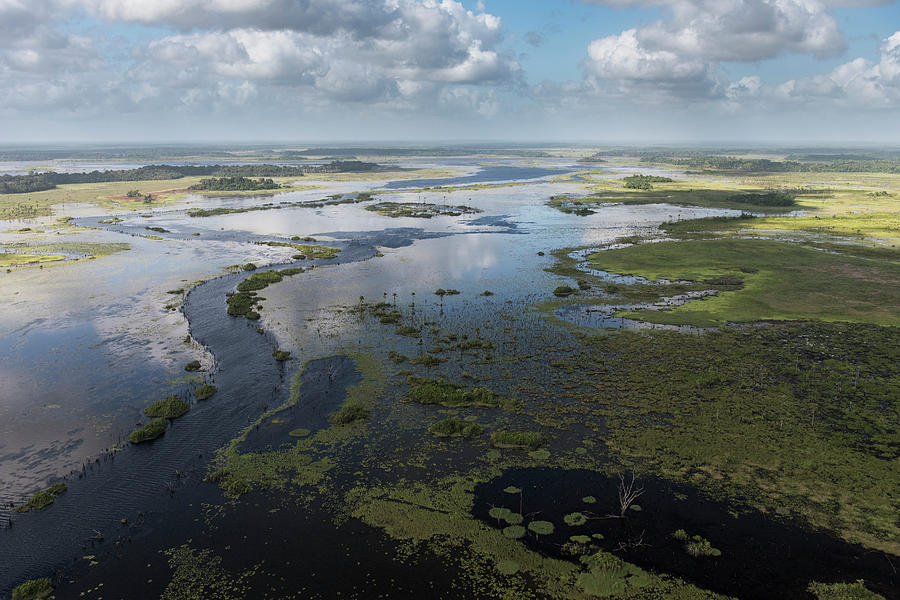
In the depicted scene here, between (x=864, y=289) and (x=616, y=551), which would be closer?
(x=616, y=551)

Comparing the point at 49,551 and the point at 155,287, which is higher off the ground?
the point at 155,287

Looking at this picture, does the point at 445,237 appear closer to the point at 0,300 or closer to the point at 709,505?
the point at 0,300

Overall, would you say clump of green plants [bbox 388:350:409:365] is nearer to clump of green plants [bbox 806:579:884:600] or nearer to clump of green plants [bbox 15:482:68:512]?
clump of green plants [bbox 15:482:68:512]

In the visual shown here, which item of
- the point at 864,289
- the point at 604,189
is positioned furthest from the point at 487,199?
the point at 864,289

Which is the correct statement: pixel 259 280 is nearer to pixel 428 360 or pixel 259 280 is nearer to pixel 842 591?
pixel 428 360

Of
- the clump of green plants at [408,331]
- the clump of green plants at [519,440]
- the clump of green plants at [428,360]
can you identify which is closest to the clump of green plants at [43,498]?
the clump of green plants at [519,440]

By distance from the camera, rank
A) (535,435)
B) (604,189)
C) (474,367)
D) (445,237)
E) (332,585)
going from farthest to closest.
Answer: (604,189), (445,237), (474,367), (535,435), (332,585)

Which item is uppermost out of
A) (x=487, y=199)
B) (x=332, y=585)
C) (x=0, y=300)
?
(x=487, y=199)

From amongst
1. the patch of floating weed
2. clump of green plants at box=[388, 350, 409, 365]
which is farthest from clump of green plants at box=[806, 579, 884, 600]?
clump of green plants at box=[388, 350, 409, 365]
